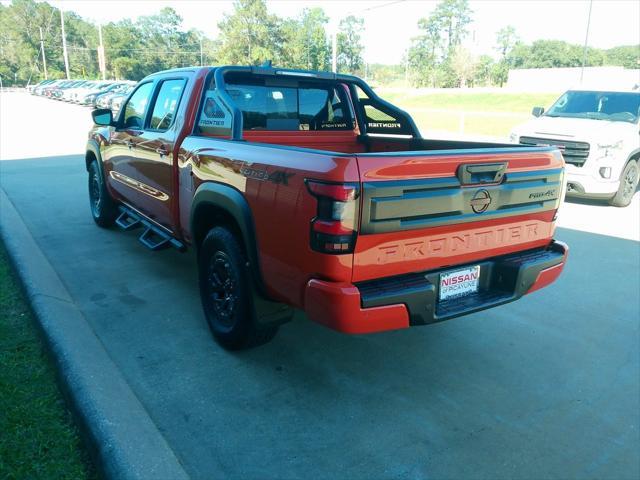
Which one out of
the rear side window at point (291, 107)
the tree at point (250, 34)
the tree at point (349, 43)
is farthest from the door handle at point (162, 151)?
the tree at point (349, 43)

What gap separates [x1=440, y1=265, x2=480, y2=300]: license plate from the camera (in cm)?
305

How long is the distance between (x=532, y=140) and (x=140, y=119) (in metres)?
6.52

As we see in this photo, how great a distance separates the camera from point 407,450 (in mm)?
2779

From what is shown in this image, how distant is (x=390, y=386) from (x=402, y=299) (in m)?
0.89

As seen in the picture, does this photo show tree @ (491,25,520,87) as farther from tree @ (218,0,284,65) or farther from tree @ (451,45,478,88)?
tree @ (218,0,284,65)

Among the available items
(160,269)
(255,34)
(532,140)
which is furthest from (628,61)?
(160,269)

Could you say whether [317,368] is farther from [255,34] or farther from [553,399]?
[255,34]

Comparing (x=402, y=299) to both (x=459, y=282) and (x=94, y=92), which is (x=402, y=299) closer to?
(x=459, y=282)

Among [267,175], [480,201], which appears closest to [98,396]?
[267,175]

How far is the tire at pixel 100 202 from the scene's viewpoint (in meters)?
6.46

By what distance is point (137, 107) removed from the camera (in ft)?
18.2

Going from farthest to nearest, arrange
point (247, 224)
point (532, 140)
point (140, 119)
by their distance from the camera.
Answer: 1. point (532, 140)
2. point (140, 119)
3. point (247, 224)

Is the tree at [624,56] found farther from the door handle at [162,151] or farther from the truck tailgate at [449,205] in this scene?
the door handle at [162,151]

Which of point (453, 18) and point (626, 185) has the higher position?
point (453, 18)
